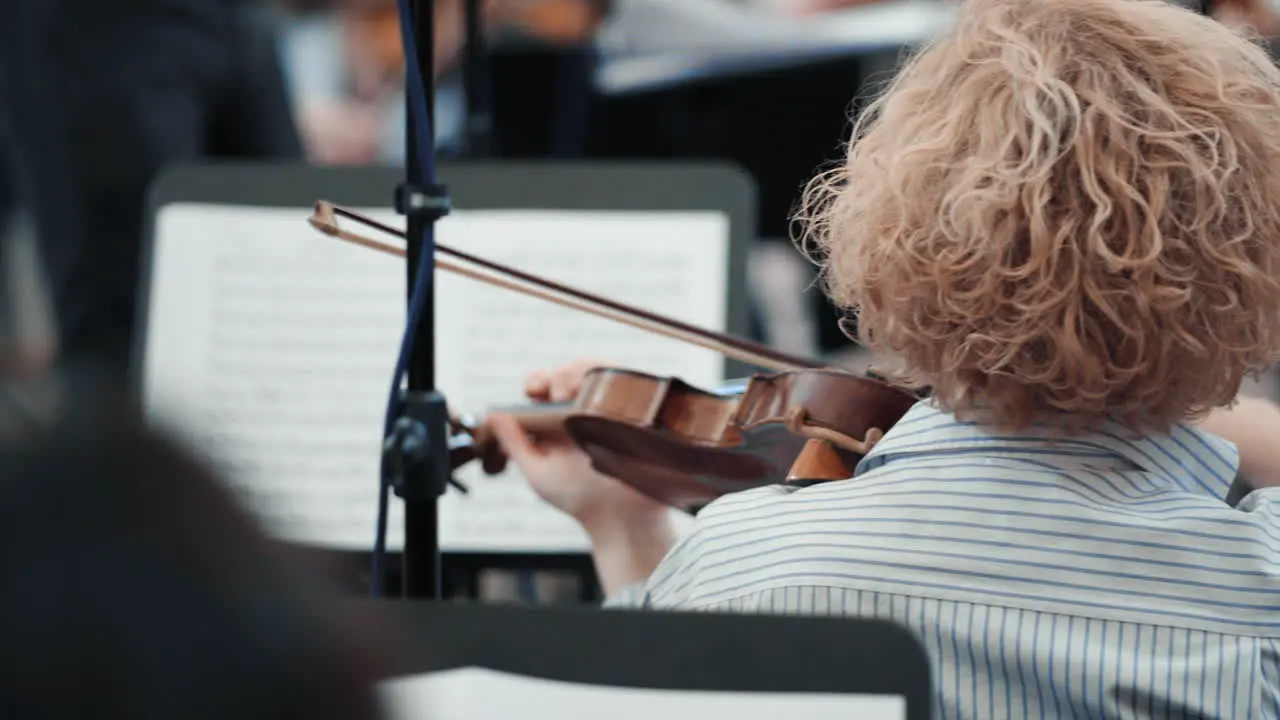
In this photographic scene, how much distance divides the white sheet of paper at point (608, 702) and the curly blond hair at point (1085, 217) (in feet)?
0.89

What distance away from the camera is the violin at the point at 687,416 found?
1127 millimetres

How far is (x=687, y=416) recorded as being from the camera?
1268mm

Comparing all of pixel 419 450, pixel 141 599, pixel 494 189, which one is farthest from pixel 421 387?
pixel 141 599

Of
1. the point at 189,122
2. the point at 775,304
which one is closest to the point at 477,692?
the point at 189,122

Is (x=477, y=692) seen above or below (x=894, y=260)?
below

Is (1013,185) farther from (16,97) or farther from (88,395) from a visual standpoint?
(16,97)

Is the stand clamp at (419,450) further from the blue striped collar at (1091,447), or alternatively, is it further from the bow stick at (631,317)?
the blue striped collar at (1091,447)

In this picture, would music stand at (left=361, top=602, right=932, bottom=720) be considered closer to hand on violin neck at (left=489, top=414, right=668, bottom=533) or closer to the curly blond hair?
the curly blond hair

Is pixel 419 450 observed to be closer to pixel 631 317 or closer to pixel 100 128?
pixel 631 317

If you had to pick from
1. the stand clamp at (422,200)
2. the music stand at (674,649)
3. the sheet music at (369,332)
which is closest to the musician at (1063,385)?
the music stand at (674,649)

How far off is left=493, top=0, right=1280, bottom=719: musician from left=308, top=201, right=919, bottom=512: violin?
20 centimetres

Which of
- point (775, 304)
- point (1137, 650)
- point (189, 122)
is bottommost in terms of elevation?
point (775, 304)

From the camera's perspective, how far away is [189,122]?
6.66 ft

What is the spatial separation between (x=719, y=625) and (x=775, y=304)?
3.01m
